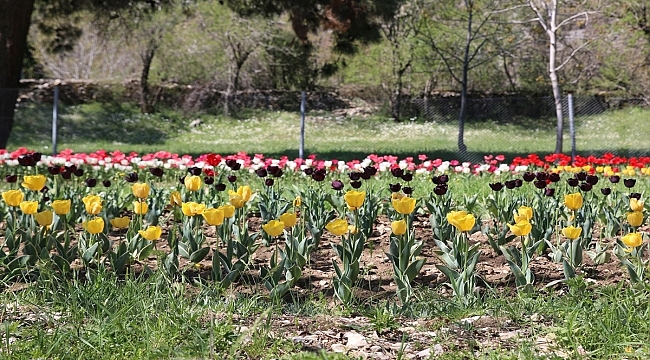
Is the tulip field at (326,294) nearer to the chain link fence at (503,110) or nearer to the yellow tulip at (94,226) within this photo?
the yellow tulip at (94,226)

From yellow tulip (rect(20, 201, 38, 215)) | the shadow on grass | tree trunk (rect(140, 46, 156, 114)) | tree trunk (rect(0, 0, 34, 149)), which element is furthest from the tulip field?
tree trunk (rect(140, 46, 156, 114))

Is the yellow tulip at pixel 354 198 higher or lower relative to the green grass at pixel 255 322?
higher

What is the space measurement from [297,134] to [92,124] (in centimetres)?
546

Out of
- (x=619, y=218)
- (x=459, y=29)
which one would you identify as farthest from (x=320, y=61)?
(x=619, y=218)

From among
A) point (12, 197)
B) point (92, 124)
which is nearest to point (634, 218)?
point (12, 197)

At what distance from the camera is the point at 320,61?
78.6 ft

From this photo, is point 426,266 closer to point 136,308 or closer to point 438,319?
point 438,319

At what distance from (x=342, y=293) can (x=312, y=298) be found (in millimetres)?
153

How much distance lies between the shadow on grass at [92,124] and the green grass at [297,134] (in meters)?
0.02

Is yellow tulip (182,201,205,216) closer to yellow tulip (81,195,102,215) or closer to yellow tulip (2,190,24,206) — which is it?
yellow tulip (81,195,102,215)

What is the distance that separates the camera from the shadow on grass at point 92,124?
18375 millimetres

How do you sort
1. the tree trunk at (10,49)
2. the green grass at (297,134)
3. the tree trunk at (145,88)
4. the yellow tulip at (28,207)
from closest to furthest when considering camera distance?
the yellow tulip at (28,207)
the tree trunk at (10,49)
the green grass at (297,134)
the tree trunk at (145,88)

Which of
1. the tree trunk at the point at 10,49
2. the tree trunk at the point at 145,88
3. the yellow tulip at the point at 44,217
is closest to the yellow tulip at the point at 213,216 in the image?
the yellow tulip at the point at 44,217

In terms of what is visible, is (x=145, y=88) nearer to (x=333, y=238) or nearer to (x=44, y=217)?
(x=333, y=238)
